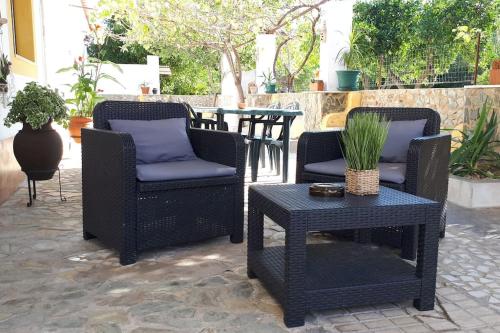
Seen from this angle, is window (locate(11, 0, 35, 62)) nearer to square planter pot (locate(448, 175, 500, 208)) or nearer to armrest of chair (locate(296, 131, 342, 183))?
armrest of chair (locate(296, 131, 342, 183))

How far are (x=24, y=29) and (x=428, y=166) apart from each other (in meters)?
6.67

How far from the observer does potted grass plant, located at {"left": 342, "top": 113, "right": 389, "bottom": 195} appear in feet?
7.23

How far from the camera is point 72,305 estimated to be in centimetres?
212

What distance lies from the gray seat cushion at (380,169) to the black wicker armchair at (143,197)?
0.49m

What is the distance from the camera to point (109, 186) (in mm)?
2723

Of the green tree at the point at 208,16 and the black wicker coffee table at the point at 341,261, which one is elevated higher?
the green tree at the point at 208,16

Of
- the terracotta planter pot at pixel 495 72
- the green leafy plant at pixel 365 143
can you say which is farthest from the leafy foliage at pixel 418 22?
the green leafy plant at pixel 365 143

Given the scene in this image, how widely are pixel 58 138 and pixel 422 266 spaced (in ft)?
11.5

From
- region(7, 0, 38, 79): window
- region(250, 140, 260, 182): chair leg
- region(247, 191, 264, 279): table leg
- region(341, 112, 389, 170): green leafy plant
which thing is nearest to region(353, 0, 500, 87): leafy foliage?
region(250, 140, 260, 182): chair leg

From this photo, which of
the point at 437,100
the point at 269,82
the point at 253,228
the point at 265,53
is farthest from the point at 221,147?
the point at 265,53

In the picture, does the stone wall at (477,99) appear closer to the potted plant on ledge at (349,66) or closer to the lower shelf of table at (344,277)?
the lower shelf of table at (344,277)

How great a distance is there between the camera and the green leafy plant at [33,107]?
408 centimetres

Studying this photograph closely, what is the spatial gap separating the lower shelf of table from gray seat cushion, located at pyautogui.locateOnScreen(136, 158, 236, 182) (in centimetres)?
61

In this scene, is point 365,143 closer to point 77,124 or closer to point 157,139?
point 157,139
